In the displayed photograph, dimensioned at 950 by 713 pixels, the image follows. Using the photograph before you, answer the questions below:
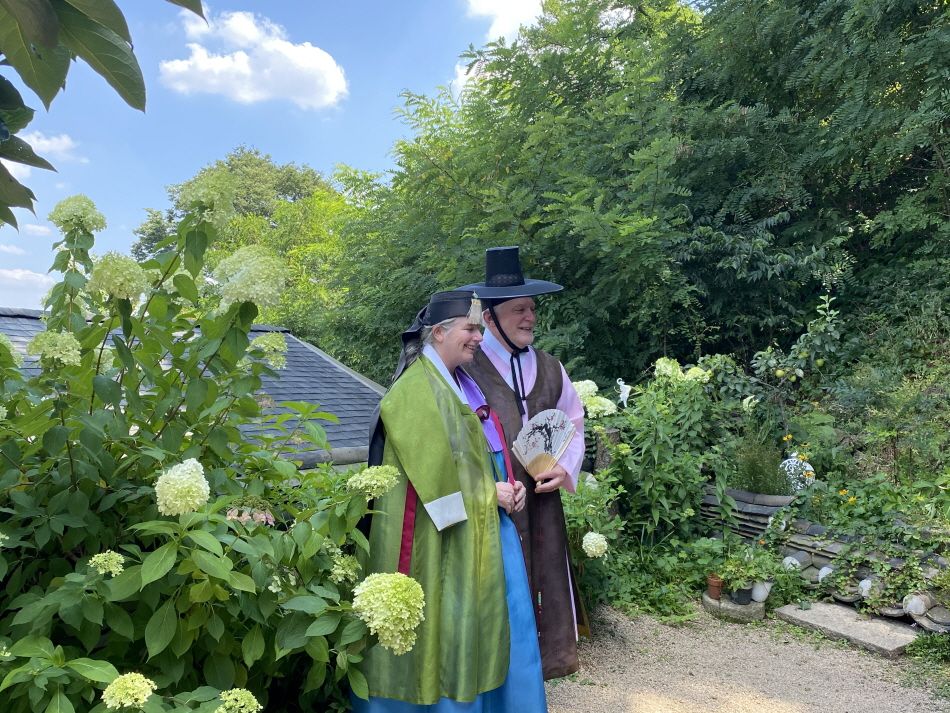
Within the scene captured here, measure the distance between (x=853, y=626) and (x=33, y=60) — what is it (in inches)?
193

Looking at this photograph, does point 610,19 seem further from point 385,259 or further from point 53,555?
point 53,555

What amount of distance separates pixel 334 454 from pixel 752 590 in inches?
115

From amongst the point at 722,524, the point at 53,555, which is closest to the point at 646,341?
the point at 722,524

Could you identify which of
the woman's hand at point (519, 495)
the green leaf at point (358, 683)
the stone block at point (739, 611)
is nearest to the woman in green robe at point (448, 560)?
the woman's hand at point (519, 495)

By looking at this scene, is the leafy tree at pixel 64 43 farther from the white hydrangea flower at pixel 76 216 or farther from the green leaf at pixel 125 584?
the green leaf at pixel 125 584

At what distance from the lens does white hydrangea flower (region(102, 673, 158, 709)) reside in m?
1.19

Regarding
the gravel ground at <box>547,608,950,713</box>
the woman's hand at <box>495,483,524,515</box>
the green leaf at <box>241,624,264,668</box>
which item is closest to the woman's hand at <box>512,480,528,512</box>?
the woman's hand at <box>495,483,524,515</box>

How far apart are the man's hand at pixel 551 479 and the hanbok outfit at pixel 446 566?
602 millimetres

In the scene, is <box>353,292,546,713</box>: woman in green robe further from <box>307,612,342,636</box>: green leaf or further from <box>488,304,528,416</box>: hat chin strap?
<box>488,304,528,416</box>: hat chin strap

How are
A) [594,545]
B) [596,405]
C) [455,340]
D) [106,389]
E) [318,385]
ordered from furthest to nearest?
[318,385] < [596,405] < [594,545] < [455,340] < [106,389]

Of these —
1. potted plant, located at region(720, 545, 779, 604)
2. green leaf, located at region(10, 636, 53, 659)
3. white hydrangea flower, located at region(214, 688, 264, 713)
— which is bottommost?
potted plant, located at region(720, 545, 779, 604)

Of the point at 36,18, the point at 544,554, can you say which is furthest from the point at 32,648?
the point at 544,554

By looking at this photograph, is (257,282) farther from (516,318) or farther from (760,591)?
(760,591)

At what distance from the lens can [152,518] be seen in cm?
154
